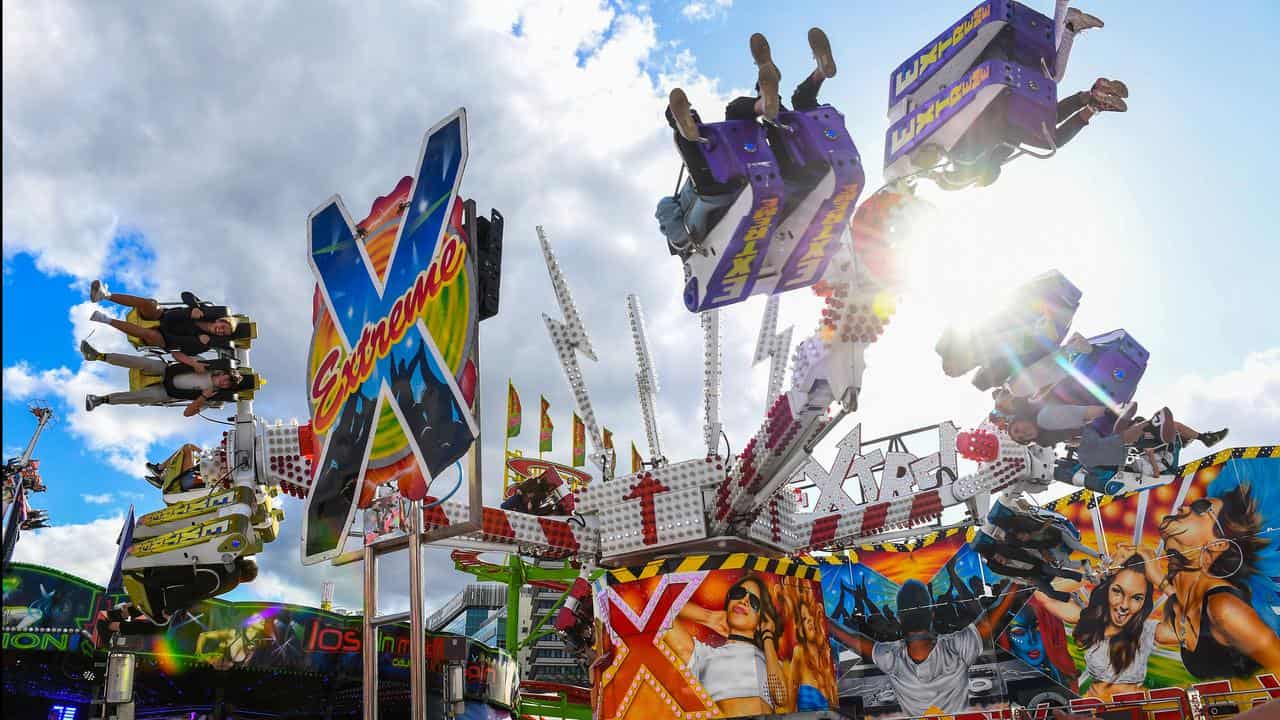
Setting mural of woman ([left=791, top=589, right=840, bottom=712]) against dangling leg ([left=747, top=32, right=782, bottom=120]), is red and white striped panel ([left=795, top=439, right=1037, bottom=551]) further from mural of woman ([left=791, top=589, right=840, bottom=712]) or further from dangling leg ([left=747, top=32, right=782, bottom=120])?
dangling leg ([left=747, top=32, right=782, bottom=120])

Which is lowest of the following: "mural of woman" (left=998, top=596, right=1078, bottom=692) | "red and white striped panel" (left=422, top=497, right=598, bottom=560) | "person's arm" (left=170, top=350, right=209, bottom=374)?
"mural of woman" (left=998, top=596, right=1078, bottom=692)

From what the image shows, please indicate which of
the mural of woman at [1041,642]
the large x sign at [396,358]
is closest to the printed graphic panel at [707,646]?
the large x sign at [396,358]

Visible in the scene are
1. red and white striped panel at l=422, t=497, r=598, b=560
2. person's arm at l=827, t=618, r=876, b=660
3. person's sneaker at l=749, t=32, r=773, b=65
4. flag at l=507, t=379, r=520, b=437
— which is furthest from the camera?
flag at l=507, t=379, r=520, b=437

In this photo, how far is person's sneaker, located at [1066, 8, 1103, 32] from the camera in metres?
8.87

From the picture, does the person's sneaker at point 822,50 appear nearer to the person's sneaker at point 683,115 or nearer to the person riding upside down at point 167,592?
the person's sneaker at point 683,115

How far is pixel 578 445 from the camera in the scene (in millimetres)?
29547

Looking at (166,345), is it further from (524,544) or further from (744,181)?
(744,181)

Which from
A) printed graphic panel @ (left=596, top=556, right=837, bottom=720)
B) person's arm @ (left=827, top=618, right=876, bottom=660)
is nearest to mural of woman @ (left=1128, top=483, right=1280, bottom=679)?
person's arm @ (left=827, top=618, right=876, bottom=660)

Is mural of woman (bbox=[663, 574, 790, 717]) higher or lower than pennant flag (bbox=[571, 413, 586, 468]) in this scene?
lower

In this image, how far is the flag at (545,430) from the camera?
29406 mm

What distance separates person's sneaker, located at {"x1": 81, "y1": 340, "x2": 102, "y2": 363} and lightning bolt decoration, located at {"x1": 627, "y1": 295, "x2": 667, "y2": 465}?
7832mm

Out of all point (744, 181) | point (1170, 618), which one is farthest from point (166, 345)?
point (1170, 618)

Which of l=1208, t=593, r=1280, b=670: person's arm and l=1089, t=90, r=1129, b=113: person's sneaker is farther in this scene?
l=1208, t=593, r=1280, b=670: person's arm

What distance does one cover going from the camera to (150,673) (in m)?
15.4
